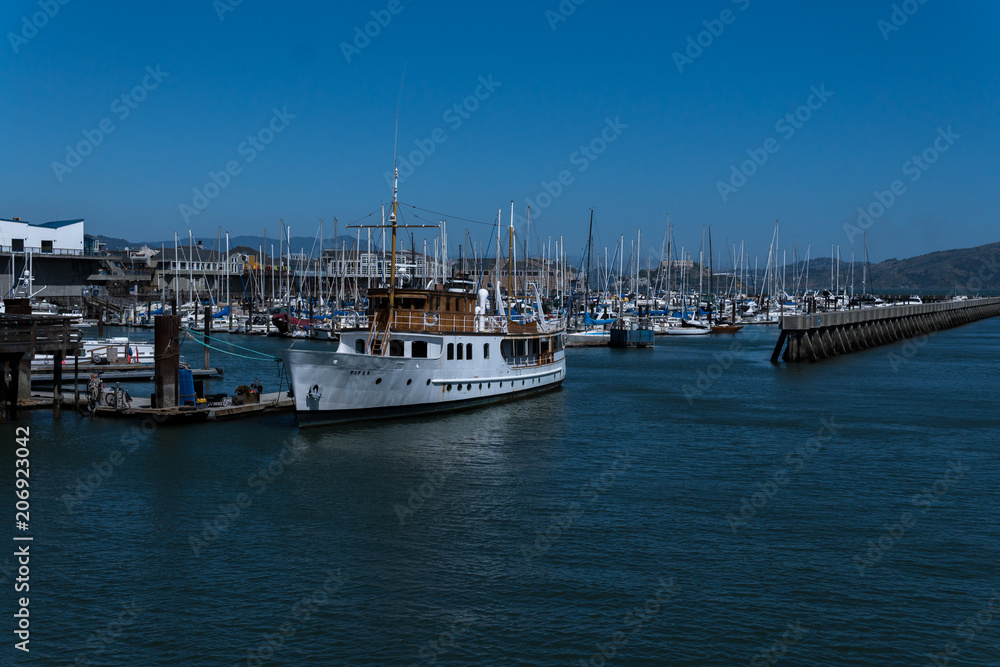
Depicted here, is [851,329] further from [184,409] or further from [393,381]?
[184,409]

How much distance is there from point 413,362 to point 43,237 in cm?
8210

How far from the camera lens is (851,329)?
7894 centimetres

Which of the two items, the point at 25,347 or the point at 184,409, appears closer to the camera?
the point at 25,347

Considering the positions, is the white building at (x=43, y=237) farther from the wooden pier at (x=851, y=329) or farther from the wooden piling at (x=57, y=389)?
the wooden pier at (x=851, y=329)

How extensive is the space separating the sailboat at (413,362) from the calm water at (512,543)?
1.13 metres

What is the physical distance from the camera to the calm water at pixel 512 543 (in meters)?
15.5

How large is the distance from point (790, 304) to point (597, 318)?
72336 millimetres

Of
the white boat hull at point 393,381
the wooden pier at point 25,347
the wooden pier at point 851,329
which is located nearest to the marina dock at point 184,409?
the wooden pier at point 25,347

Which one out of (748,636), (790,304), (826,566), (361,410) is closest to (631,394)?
(361,410)

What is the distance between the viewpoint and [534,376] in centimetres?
4441

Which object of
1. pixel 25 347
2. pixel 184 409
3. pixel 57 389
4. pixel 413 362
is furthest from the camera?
pixel 413 362

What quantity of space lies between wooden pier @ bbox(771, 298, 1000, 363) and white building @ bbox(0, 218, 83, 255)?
7999 centimetres

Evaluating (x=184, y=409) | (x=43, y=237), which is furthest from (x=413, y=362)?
(x=43, y=237)

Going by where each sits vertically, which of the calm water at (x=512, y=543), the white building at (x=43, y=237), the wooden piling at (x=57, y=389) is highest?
the white building at (x=43, y=237)
